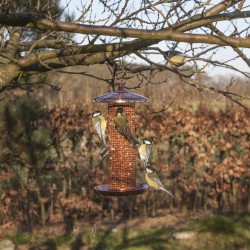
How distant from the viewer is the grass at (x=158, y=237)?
7.76m

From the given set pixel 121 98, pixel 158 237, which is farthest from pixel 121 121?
pixel 158 237

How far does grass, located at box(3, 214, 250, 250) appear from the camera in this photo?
305 inches

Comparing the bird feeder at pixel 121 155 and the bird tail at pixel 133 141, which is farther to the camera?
the bird feeder at pixel 121 155

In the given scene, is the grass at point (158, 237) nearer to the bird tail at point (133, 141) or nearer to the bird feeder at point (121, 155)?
the bird feeder at point (121, 155)

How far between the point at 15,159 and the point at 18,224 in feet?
3.35

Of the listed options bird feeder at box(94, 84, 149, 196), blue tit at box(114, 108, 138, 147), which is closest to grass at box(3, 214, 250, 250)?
bird feeder at box(94, 84, 149, 196)

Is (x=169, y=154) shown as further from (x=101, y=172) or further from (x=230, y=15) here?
(x=230, y=15)

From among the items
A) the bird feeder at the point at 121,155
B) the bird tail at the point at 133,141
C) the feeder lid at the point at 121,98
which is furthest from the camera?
the bird feeder at the point at 121,155

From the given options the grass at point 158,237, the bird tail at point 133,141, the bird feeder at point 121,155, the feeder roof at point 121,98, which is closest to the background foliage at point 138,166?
the grass at point 158,237

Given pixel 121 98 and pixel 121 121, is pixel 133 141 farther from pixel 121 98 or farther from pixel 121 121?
pixel 121 98

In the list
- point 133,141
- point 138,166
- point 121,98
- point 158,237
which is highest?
point 121,98

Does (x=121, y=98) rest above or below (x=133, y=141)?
above

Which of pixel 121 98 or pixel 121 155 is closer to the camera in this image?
pixel 121 98

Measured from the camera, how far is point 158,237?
317 inches
